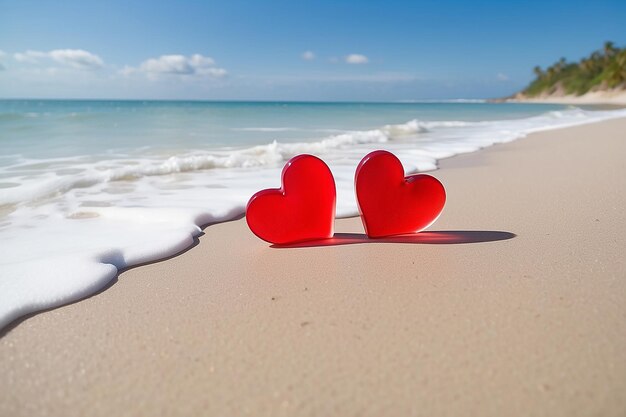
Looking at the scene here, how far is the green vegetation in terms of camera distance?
51.4 m

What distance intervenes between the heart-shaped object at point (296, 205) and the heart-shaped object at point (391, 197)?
0.16m

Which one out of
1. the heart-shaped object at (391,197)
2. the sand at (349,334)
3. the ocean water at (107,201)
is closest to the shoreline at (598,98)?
the ocean water at (107,201)

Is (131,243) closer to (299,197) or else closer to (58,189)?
(299,197)

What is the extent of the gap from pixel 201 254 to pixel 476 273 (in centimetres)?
120

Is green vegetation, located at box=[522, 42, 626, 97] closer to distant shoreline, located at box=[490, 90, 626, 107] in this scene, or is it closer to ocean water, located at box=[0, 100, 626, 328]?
distant shoreline, located at box=[490, 90, 626, 107]

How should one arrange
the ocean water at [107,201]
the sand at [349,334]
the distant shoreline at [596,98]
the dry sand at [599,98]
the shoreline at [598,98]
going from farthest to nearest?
the dry sand at [599,98] < the distant shoreline at [596,98] < the shoreline at [598,98] < the ocean water at [107,201] < the sand at [349,334]

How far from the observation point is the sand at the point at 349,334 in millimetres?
1114

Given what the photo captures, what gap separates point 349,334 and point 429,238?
3.52 feet

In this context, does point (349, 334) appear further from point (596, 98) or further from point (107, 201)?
point (596, 98)

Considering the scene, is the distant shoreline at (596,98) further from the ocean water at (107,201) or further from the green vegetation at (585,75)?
the ocean water at (107,201)

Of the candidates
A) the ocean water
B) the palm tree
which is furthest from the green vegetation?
the ocean water

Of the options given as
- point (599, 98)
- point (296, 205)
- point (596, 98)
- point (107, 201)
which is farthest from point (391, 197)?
point (596, 98)

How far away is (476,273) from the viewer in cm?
185

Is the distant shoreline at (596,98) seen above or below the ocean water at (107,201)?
above
